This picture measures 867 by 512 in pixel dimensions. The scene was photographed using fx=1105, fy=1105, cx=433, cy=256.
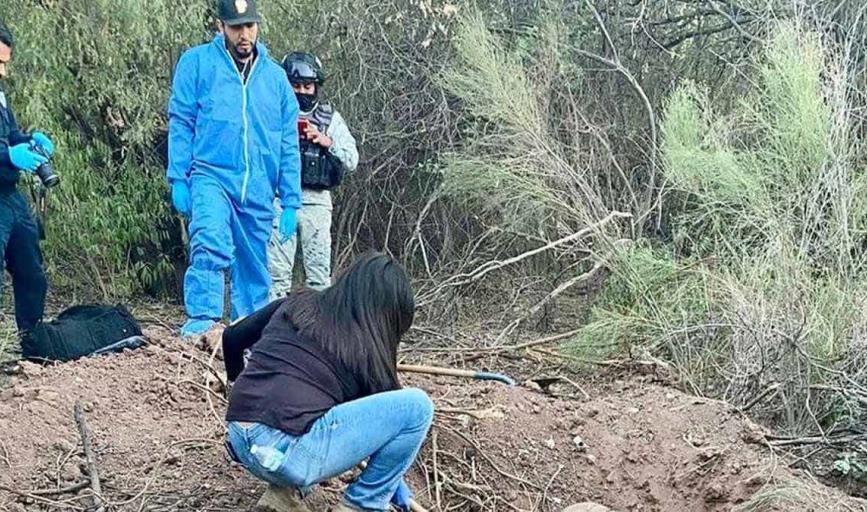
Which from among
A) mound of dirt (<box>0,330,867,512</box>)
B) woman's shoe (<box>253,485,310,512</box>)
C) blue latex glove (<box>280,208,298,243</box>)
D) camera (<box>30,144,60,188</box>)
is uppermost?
camera (<box>30,144,60,188</box>)

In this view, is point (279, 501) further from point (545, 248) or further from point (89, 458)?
point (545, 248)

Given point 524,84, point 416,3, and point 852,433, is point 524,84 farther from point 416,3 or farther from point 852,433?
point 852,433

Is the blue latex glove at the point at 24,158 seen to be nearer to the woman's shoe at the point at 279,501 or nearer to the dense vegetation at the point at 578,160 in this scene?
the dense vegetation at the point at 578,160

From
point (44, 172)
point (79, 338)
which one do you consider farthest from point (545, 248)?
point (44, 172)

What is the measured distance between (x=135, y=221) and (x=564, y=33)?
3282 millimetres

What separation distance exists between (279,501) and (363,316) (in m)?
0.72

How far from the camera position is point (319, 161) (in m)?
6.55

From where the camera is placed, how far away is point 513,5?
26.3ft

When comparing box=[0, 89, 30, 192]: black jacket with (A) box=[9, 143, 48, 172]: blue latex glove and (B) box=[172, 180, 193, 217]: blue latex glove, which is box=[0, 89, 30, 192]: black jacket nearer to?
(A) box=[9, 143, 48, 172]: blue latex glove

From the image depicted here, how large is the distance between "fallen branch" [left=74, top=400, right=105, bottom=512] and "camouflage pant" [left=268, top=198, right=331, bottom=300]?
6.61 ft

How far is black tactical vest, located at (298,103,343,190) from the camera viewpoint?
654cm

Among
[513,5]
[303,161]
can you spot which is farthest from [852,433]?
[513,5]

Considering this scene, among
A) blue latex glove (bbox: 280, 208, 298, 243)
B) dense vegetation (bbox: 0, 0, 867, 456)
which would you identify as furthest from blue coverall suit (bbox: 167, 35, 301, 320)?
dense vegetation (bbox: 0, 0, 867, 456)

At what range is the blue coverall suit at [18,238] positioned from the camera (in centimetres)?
567
